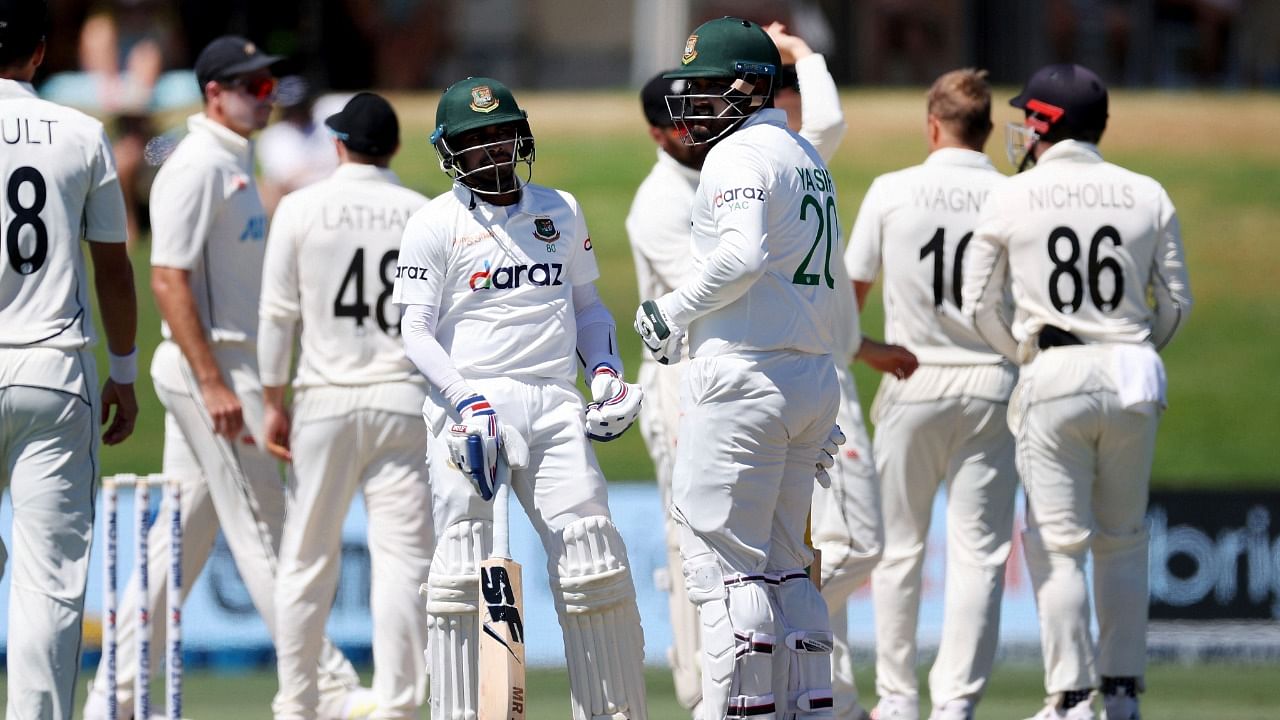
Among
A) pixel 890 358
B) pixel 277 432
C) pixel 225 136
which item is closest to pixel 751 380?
pixel 890 358

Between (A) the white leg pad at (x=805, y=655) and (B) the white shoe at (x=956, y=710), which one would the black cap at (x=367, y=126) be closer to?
(A) the white leg pad at (x=805, y=655)

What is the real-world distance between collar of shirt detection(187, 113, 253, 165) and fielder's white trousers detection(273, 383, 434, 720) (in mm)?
959

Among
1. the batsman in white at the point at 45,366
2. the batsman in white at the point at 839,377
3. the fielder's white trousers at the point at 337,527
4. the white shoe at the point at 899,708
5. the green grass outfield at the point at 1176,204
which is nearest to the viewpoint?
the batsman in white at the point at 45,366

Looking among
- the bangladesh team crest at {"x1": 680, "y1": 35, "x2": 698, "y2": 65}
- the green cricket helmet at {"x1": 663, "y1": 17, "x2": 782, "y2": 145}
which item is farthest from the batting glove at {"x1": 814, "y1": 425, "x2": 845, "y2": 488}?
the bangladesh team crest at {"x1": 680, "y1": 35, "x2": 698, "y2": 65}

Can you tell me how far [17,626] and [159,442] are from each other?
724 centimetres

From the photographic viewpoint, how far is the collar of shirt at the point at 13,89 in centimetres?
522

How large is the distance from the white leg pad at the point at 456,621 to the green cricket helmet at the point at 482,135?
0.96m

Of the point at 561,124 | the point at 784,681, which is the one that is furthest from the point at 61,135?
the point at 561,124

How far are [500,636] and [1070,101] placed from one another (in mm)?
Result: 2928

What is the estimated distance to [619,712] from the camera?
196 inches

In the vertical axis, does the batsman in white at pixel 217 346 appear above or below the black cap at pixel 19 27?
below

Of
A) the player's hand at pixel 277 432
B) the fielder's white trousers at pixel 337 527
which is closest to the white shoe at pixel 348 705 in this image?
the fielder's white trousers at pixel 337 527

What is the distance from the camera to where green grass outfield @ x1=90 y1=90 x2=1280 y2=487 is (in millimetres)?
12430

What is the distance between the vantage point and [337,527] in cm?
641
